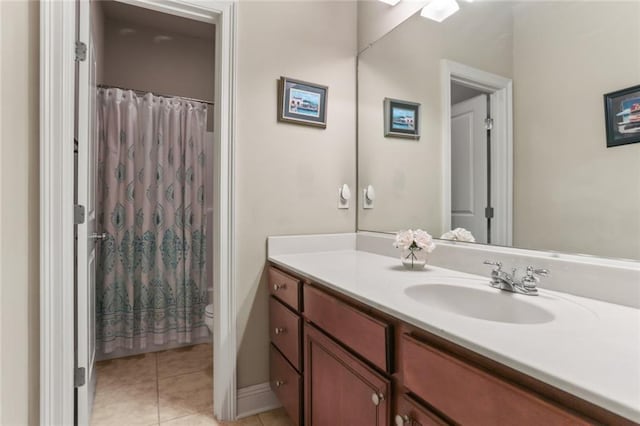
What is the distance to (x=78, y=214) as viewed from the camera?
134 cm

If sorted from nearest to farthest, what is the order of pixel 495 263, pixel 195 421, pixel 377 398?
1. pixel 377 398
2. pixel 495 263
3. pixel 195 421

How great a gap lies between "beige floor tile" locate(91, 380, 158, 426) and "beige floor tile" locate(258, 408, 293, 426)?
Result: 0.54m

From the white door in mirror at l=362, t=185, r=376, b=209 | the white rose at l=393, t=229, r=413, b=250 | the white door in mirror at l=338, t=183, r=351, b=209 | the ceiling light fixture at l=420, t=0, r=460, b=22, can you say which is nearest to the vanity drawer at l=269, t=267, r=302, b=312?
the white rose at l=393, t=229, r=413, b=250

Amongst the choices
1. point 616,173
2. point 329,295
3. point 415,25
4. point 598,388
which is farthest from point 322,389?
point 415,25

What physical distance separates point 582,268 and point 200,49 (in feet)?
10.8

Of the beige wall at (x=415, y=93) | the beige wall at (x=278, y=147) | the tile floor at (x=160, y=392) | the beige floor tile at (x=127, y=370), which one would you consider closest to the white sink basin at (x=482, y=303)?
the beige wall at (x=415, y=93)

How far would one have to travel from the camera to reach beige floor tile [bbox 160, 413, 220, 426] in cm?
159

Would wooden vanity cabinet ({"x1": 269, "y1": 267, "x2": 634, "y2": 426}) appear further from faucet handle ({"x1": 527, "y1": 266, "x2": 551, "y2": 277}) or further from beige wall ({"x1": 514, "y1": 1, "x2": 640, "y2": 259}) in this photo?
beige wall ({"x1": 514, "y1": 1, "x2": 640, "y2": 259})

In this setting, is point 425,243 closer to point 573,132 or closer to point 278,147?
point 573,132

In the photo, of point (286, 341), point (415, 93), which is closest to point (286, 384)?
point (286, 341)

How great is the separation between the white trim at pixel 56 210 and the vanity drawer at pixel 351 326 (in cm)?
95

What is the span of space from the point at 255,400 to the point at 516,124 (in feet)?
5.81

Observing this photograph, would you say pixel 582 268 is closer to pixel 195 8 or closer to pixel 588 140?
pixel 588 140

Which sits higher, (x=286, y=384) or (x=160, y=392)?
(x=286, y=384)
